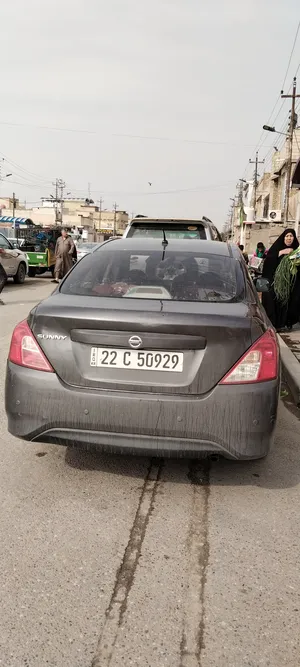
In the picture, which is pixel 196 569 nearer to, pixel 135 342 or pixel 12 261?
pixel 135 342

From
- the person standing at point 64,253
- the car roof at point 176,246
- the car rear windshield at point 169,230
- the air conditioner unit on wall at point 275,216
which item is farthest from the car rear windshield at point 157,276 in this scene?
the air conditioner unit on wall at point 275,216

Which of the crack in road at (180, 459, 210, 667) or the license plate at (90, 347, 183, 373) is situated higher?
the license plate at (90, 347, 183, 373)

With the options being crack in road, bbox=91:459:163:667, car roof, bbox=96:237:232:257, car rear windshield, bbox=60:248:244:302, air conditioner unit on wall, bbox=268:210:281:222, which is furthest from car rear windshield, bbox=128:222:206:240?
air conditioner unit on wall, bbox=268:210:281:222

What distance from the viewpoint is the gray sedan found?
2932 millimetres

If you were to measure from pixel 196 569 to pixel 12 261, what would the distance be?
1540cm

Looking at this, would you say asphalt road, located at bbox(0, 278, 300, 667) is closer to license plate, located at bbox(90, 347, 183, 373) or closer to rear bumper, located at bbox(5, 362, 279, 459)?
rear bumper, located at bbox(5, 362, 279, 459)

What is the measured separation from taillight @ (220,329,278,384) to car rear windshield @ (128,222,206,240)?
619 cm

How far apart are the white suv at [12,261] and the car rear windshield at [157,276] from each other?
12631 mm

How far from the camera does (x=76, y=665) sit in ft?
6.46

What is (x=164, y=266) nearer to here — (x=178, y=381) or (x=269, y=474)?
(x=178, y=381)

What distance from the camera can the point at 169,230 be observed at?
9.32m

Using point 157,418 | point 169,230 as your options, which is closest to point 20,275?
point 169,230

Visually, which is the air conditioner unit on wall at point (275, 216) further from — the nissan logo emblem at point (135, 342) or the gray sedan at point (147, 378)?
the nissan logo emblem at point (135, 342)

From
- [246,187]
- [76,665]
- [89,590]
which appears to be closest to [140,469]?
[89,590]
